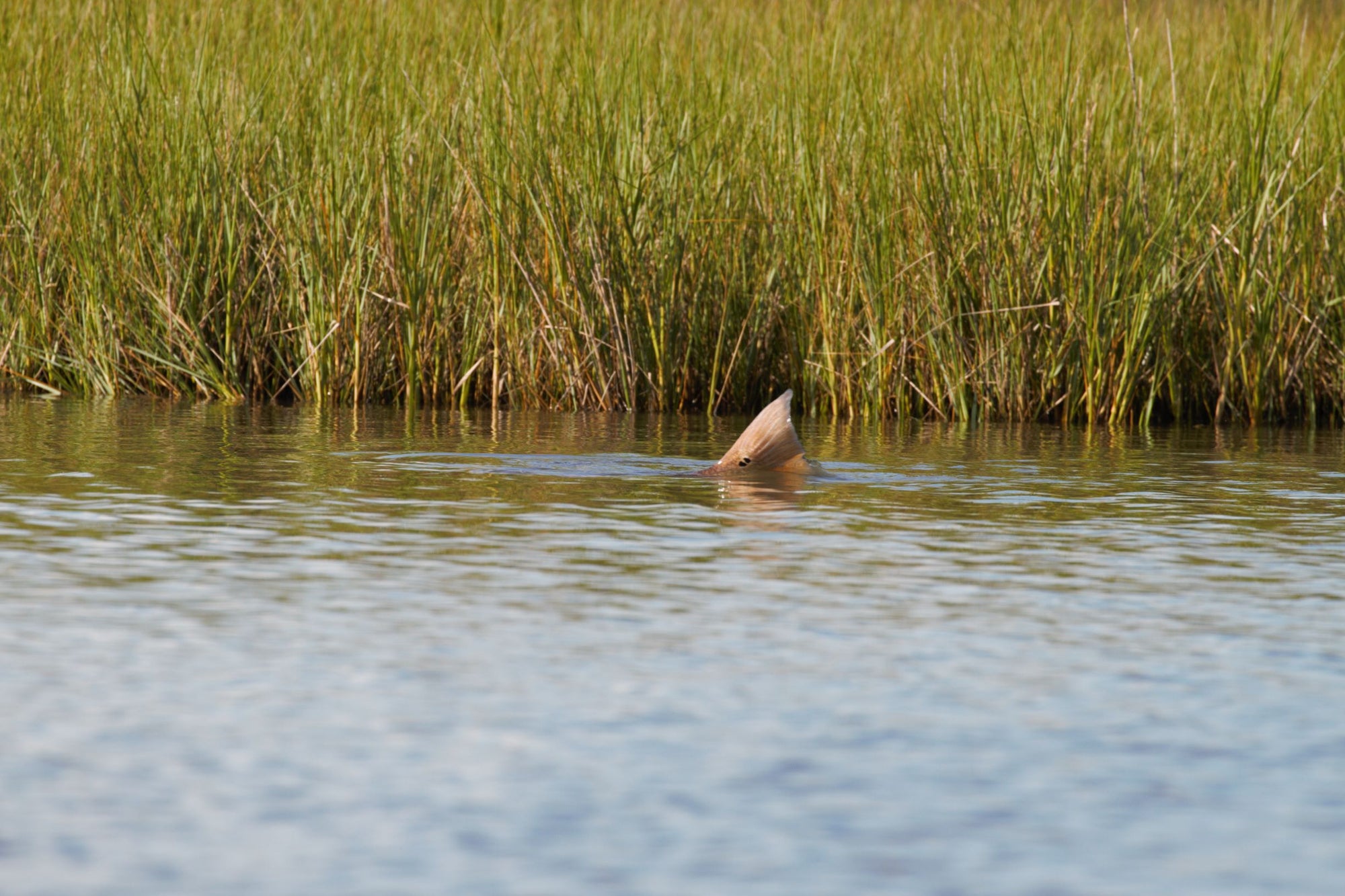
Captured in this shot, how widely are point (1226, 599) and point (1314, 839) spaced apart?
1.26 meters

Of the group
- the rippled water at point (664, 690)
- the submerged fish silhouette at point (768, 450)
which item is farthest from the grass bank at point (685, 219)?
the rippled water at point (664, 690)

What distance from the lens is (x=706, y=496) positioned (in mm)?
4355

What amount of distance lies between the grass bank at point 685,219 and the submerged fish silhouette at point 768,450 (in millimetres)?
2086

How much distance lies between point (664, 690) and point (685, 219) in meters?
4.97

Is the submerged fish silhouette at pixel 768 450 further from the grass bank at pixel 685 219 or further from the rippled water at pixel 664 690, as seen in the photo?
the grass bank at pixel 685 219

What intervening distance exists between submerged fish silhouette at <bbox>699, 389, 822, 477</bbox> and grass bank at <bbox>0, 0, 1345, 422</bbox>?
2.09 metres

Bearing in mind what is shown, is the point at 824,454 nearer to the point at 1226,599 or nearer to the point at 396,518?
the point at 396,518

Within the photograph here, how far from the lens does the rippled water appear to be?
1749 millimetres

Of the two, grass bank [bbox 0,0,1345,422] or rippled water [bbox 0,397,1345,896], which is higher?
grass bank [bbox 0,0,1345,422]

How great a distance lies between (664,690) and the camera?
2.35 meters

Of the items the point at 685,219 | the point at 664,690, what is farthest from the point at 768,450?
the point at 664,690

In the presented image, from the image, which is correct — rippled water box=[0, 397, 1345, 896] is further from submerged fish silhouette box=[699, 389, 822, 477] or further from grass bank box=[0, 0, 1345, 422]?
grass bank box=[0, 0, 1345, 422]

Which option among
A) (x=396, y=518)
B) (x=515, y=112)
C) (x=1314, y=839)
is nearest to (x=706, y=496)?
(x=396, y=518)

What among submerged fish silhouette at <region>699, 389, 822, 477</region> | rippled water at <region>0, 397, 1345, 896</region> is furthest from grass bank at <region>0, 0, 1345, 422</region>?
rippled water at <region>0, 397, 1345, 896</region>
